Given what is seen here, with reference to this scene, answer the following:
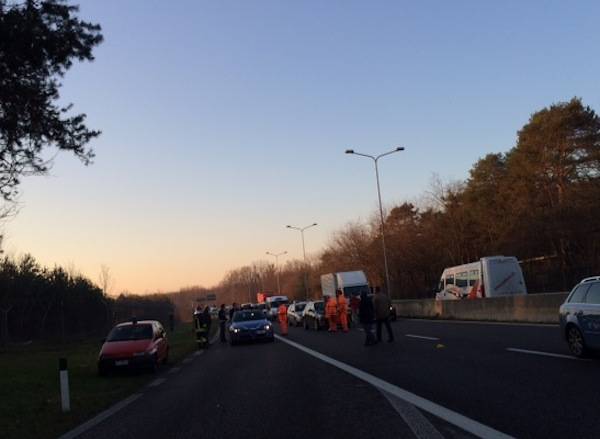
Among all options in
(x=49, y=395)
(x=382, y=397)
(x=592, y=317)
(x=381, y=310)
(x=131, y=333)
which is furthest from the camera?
(x=381, y=310)

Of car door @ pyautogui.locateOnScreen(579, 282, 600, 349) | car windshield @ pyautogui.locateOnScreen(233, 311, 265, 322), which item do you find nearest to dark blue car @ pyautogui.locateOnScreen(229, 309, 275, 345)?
car windshield @ pyautogui.locateOnScreen(233, 311, 265, 322)

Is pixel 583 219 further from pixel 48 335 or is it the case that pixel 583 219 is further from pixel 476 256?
pixel 48 335

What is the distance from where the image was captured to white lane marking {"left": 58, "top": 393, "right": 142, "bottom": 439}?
29.6 ft

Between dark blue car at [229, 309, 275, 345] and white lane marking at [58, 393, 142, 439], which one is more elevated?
dark blue car at [229, 309, 275, 345]

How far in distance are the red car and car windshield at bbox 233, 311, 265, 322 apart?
833 cm

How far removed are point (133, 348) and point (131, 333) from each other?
5.00 ft

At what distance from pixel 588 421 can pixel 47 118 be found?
1327 cm

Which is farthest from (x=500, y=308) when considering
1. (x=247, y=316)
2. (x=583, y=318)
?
(x=583, y=318)

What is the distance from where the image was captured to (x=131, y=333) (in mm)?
18594

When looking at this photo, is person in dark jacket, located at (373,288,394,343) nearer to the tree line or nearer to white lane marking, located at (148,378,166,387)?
white lane marking, located at (148,378,166,387)

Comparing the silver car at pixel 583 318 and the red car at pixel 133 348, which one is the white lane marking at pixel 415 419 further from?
the red car at pixel 133 348

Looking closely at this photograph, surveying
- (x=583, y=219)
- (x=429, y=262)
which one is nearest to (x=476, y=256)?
(x=429, y=262)

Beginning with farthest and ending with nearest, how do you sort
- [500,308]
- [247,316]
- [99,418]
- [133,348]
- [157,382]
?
[247,316]
[500,308]
[133,348]
[157,382]
[99,418]

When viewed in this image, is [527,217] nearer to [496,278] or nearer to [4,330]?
[496,278]
